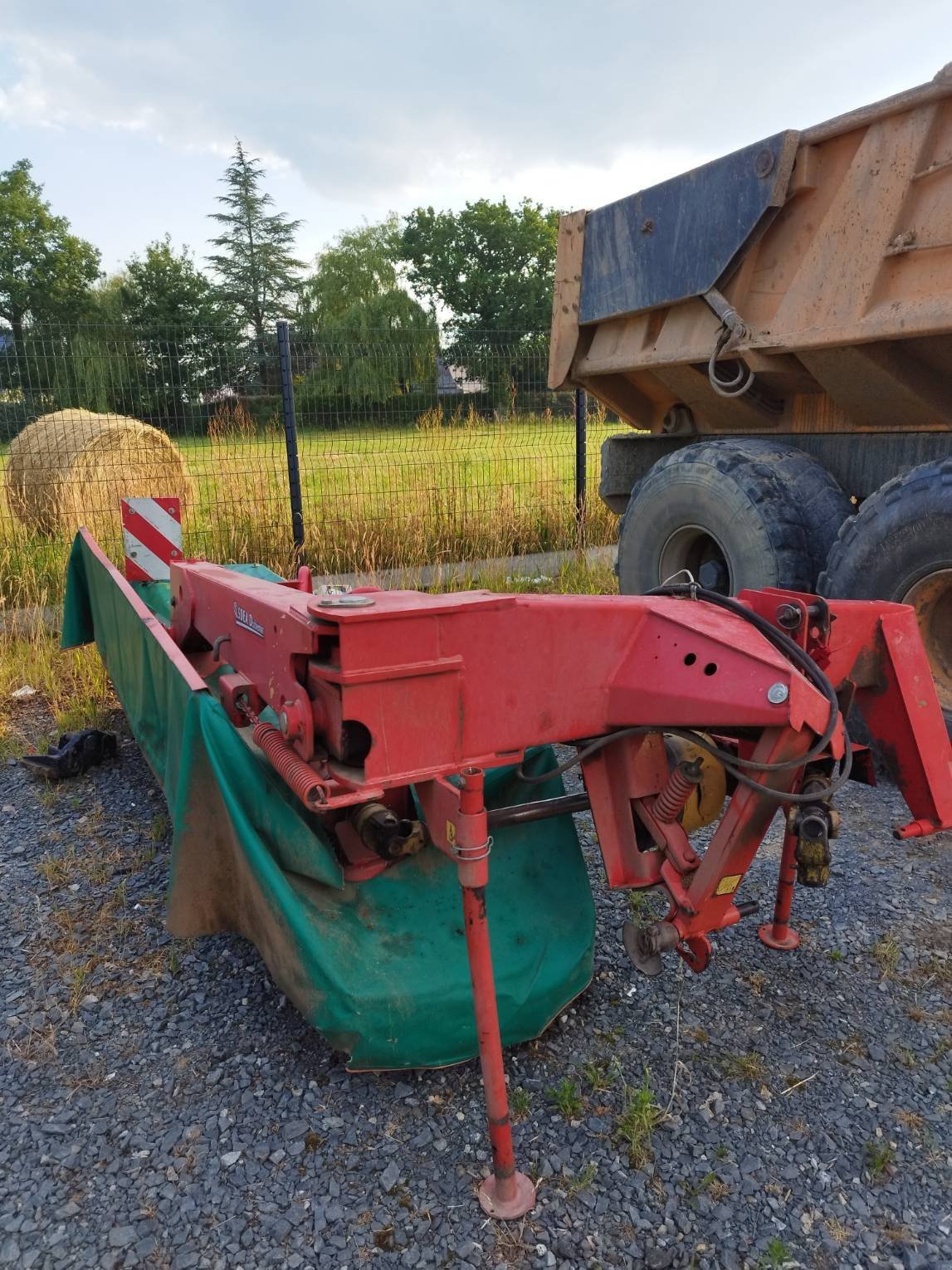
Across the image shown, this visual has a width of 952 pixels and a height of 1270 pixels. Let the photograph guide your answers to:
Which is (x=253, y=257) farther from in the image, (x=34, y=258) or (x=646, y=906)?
(x=646, y=906)

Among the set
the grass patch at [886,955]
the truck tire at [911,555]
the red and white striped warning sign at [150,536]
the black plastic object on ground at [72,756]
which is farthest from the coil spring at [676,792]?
the red and white striped warning sign at [150,536]

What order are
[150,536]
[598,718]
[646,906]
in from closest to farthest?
[598,718], [646,906], [150,536]

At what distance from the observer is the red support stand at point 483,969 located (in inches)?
68.4

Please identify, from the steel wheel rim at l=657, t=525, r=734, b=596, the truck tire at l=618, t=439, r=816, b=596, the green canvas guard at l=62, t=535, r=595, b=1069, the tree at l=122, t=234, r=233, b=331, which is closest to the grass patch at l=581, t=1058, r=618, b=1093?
the green canvas guard at l=62, t=535, r=595, b=1069

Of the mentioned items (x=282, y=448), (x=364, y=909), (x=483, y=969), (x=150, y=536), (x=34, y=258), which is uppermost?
(x=34, y=258)

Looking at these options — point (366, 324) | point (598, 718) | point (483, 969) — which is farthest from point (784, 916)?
point (366, 324)

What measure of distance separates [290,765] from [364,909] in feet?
2.02

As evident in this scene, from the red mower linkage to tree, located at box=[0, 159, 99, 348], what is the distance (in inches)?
1693

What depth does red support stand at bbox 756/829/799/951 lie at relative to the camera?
8.13 feet

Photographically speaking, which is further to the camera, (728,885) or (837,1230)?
(728,885)

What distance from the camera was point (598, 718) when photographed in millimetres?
1945

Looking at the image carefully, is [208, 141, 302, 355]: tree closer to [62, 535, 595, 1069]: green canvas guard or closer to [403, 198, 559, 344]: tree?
[403, 198, 559, 344]: tree

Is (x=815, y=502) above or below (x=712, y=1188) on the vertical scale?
above

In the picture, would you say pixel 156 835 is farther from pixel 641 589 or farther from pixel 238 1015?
pixel 641 589
